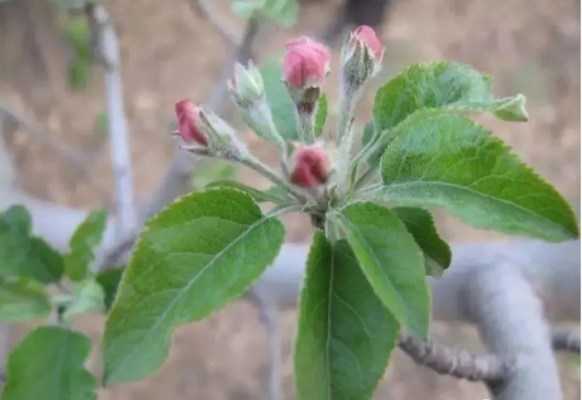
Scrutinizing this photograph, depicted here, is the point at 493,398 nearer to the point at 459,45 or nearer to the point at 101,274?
the point at 101,274

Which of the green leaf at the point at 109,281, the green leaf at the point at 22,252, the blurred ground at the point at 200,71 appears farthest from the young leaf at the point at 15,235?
the blurred ground at the point at 200,71

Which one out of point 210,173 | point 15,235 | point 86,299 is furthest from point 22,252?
point 210,173

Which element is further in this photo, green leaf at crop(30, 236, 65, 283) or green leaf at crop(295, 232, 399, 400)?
green leaf at crop(30, 236, 65, 283)

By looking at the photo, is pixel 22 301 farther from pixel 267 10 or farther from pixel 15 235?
pixel 267 10

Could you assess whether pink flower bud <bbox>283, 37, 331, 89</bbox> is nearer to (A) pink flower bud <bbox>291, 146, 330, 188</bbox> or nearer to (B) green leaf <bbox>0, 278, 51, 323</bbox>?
(A) pink flower bud <bbox>291, 146, 330, 188</bbox>

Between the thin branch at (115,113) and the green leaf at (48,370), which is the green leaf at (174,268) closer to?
the green leaf at (48,370)

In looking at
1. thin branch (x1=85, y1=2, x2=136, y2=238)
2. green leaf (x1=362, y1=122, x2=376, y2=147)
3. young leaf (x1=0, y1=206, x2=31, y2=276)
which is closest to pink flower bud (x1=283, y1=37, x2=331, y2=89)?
green leaf (x1=362, y1=122, x2=376, y2=147)
